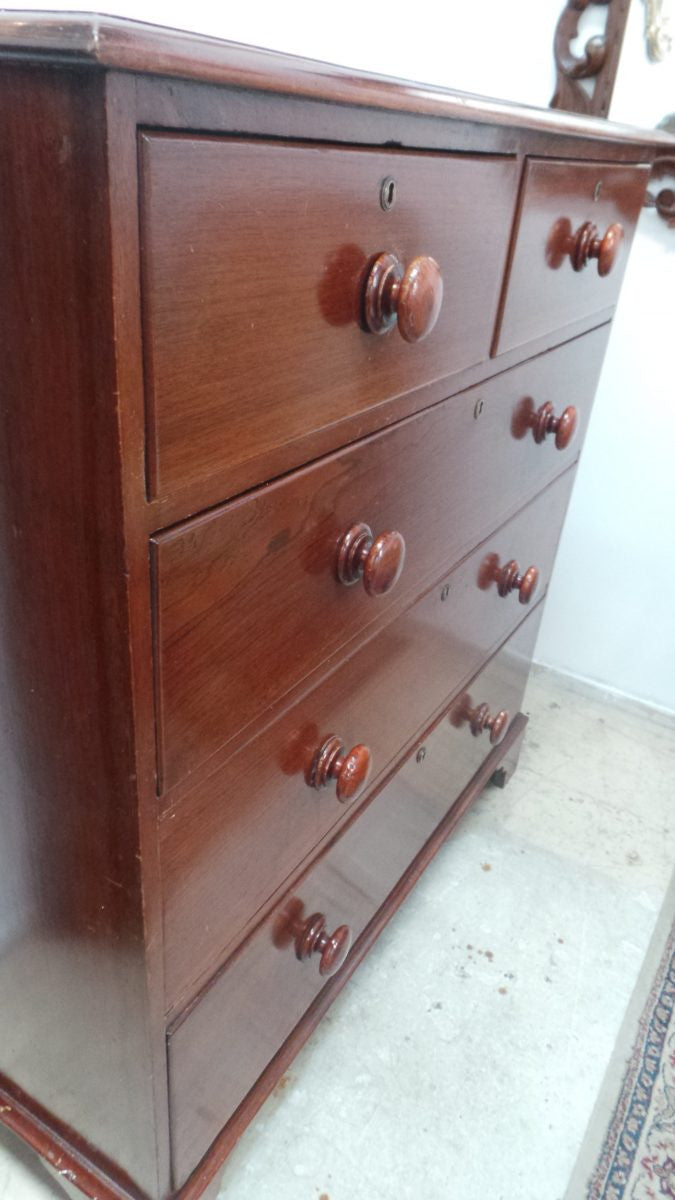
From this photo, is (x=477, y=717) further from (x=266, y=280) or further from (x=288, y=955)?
(x=266, y=280)

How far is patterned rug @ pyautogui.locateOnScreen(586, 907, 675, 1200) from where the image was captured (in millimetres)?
865

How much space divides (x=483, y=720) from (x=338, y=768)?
446 mm

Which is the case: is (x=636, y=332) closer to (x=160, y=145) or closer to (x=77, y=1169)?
(x=160, y=145)

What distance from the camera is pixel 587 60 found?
3.86 ft

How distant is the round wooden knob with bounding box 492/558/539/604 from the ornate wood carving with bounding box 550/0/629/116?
69 cm

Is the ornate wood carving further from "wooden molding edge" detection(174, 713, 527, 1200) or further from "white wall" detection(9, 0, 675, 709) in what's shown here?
"wooden molding edge" detection(174, 713, 527, 1200)

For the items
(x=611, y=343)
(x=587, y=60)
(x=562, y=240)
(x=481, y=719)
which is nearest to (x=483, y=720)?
(x=481, y=719)

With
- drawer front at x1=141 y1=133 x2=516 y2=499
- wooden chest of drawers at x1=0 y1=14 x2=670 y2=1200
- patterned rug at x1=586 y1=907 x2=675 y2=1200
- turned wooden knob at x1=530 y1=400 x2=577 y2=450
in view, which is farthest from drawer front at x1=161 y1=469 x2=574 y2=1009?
patterned rug at x1=586 y1=907 x2=675 y2=1200

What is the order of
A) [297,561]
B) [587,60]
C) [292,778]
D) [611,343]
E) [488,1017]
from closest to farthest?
[297,561]
[292,778]
[488,1017]
[587,60]
[611,343]

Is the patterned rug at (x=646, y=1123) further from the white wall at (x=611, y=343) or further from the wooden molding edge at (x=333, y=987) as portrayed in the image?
the white wall at (x=611, y=343)

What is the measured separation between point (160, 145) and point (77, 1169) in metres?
0.77

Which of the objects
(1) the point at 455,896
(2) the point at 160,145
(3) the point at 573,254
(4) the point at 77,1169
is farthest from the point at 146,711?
(1) the point at 455,896

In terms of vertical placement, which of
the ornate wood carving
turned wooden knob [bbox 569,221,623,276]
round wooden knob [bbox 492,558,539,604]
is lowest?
round wooden knob [bbox 492,558,539,604]

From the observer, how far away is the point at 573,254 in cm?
81
